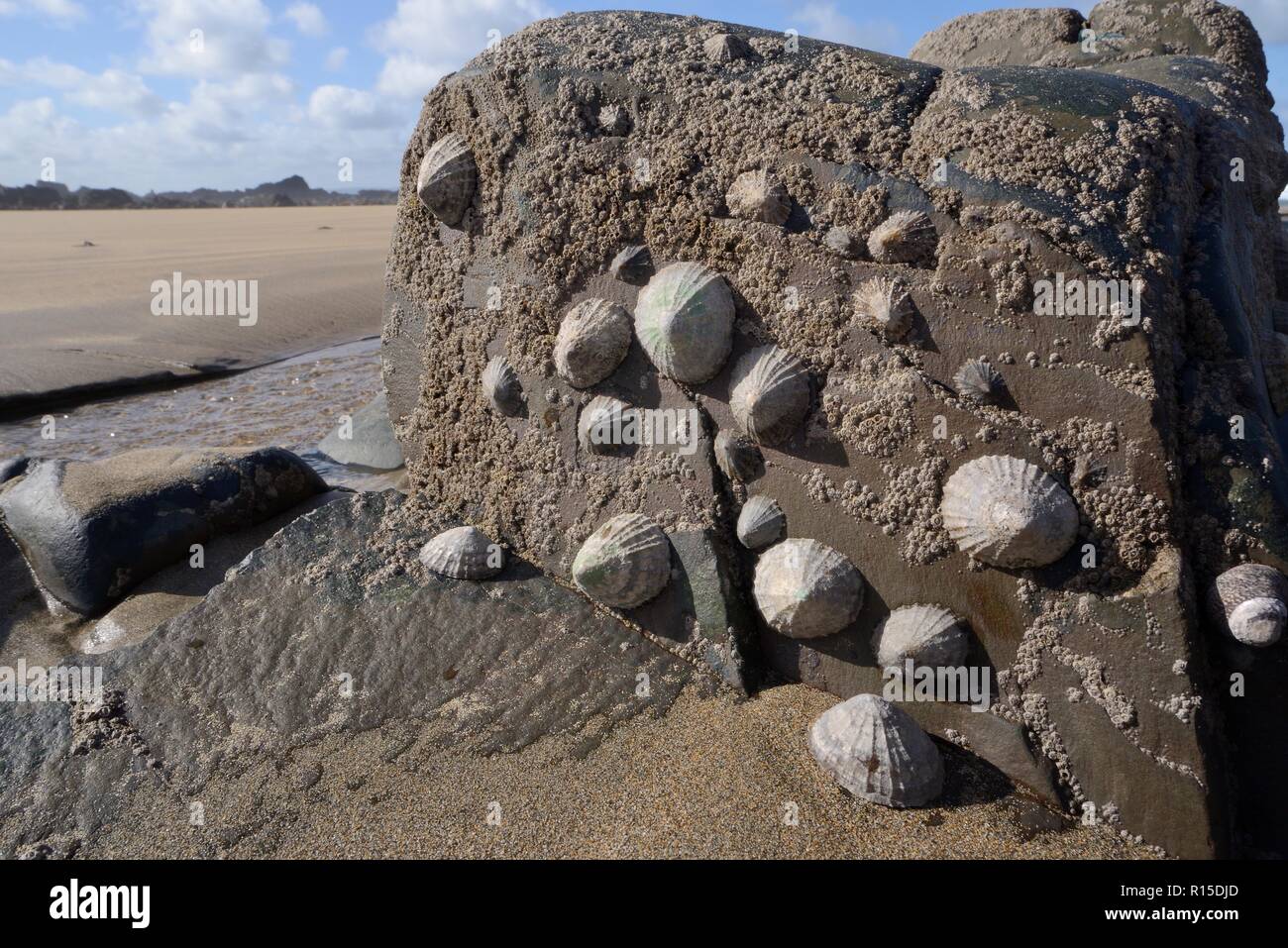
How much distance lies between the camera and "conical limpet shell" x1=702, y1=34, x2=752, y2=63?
316 cm

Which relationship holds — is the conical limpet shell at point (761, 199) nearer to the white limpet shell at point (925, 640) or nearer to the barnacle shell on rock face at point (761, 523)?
the barnacle shell on rock face at point (761, 523)

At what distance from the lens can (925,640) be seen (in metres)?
2.55

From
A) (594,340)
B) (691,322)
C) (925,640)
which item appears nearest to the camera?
(925,640)

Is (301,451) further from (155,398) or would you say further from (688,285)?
(688,285)

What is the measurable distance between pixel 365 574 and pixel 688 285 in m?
1.58

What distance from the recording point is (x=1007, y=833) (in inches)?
90.8

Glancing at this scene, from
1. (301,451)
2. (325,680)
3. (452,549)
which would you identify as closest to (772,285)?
(452,549)

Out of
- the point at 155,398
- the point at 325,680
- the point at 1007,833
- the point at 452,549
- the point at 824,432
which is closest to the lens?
the point at 1007,833

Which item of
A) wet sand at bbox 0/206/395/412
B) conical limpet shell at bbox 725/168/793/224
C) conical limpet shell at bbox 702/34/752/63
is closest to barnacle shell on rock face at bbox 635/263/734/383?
conical limpet shell at bbox 725/168/793/224

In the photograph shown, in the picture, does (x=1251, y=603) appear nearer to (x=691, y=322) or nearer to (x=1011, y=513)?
(x=1011, y=513)

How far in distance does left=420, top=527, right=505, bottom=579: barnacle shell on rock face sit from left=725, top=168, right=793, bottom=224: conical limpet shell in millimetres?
1450

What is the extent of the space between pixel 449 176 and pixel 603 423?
1181mm

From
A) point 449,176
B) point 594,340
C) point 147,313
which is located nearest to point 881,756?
point 594,340

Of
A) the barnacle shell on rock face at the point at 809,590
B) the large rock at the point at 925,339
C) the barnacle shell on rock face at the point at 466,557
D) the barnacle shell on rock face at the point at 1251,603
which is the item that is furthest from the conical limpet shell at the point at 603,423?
the barnacle shell on rock face at the point at 1251,603
